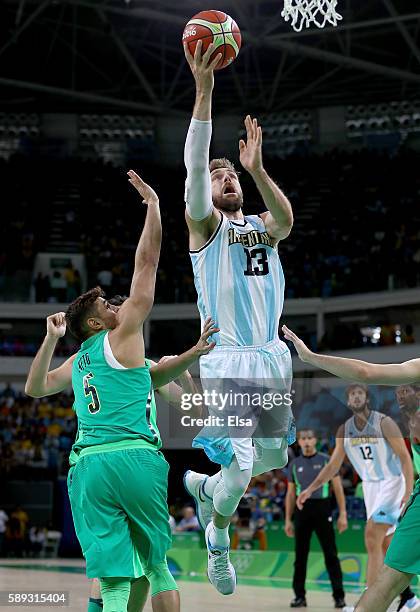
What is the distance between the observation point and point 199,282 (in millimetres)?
7875

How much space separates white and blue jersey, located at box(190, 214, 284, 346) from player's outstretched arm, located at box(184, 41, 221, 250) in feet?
1.18

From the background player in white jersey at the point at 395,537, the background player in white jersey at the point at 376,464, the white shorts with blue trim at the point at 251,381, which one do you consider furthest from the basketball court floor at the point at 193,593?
the background player in white jersey at the point at 395,537

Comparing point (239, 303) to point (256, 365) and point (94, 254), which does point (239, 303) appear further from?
point (94, 254)

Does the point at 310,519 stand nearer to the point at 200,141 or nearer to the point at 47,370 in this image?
the point at 47,370

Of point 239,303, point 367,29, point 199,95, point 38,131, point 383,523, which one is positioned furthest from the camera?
point 38,131

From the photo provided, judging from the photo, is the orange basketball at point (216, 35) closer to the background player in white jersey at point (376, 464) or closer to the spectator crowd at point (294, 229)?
the background player in white jersey at point (376, 464)

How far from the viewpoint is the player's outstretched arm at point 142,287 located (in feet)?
22.3

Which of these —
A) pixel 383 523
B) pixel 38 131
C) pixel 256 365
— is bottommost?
pixel 383 523

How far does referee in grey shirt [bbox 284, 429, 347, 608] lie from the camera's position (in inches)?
491

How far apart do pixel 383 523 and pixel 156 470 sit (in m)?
5.62

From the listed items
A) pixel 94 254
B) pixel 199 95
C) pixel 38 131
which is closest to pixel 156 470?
pixel 199 95

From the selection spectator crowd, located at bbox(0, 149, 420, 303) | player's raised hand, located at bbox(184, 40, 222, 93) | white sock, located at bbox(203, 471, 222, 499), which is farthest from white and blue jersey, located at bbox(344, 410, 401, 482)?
spectator crowd, located at bbox(0, 149, 420, 303)

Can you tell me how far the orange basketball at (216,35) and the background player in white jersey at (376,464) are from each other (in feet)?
16.8

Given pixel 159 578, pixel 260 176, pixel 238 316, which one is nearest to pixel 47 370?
pixel 238 316
